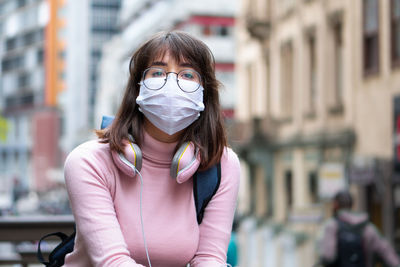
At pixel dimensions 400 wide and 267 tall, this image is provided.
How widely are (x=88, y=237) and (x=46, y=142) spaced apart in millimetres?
101812

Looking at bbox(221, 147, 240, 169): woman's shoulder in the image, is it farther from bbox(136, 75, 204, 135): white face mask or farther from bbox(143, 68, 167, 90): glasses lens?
bbox(143, 68, 167, 90): glasses lens

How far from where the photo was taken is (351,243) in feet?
27.8

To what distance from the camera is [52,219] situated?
5758mm

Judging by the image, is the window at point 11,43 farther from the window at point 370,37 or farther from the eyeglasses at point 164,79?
the eyeglasses at point 164,79

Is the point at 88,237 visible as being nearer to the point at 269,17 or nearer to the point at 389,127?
the point at 389,127

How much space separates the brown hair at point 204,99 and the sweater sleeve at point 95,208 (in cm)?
10

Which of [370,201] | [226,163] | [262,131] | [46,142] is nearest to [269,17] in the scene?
[262,131]

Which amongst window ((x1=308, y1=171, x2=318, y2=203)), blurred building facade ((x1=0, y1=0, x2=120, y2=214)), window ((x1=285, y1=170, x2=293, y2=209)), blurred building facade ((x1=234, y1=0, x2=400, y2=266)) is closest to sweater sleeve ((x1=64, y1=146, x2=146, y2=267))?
blurred building facade ((x1=234, y1=0, x2=400, y2=266))

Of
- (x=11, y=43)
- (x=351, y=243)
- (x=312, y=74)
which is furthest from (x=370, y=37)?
(x=11, y=43)

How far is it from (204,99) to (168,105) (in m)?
0.25

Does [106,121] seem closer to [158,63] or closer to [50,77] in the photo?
[158,63]

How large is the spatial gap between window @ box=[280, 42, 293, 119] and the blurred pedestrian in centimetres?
1705

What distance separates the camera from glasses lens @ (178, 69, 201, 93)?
3.07 meters

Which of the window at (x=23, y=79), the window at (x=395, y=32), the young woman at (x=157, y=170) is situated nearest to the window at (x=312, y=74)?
the window at (x=395, y=32)
